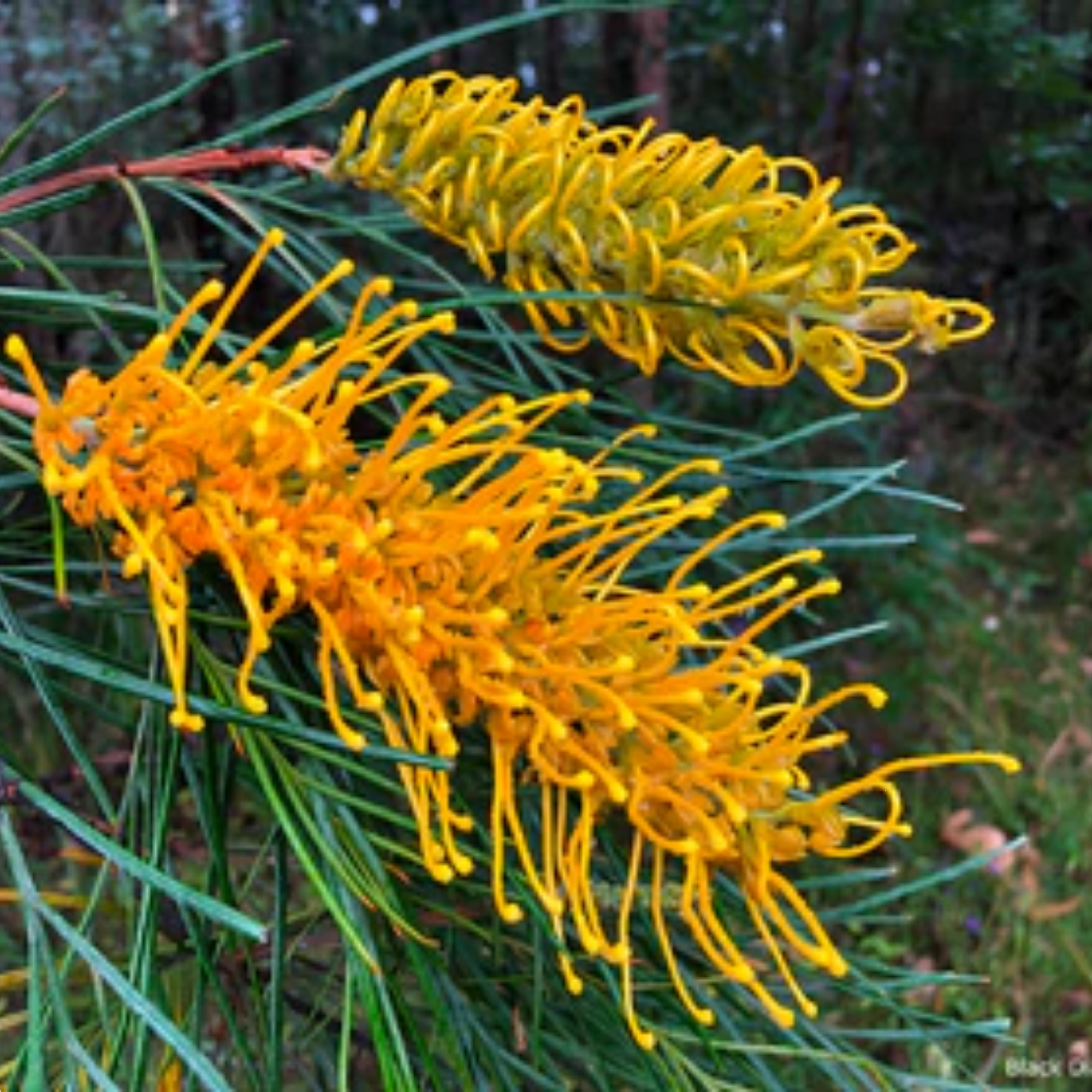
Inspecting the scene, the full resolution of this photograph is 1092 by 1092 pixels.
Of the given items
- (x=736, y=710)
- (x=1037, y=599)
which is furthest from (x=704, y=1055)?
(x=1037, y=599)

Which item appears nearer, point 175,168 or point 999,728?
point 175,168

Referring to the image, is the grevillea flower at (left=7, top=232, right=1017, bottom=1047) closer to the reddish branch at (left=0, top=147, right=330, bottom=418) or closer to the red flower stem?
the red flower stem

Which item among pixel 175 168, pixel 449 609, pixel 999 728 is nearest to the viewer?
pixel 449 609

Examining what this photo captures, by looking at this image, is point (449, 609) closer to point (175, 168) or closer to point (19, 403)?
point (19, 403)

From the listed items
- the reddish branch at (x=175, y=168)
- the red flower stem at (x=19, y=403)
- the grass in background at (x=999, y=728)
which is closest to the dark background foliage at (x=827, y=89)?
the grass in background at (x=999, y=728)

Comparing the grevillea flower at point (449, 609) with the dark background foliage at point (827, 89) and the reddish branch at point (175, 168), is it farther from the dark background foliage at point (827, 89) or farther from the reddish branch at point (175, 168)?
the dark background foliage at point (827, 89)

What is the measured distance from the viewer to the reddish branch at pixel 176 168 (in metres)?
0.41

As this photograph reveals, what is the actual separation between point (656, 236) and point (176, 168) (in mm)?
193

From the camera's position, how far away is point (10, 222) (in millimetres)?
417

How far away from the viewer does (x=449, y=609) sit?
0.87ft

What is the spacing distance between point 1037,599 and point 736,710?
1841mm

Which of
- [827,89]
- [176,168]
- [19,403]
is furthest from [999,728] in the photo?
[19,403]

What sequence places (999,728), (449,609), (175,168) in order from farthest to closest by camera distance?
1. (999,728)
2. (175,168)
3. (449,609)

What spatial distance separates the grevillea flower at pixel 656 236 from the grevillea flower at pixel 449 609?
0.21ft
